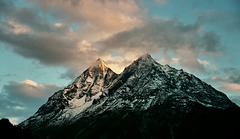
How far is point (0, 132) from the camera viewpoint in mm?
101938

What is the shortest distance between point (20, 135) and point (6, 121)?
28.3ft

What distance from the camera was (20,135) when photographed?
108875 mm

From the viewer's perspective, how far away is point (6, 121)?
4267 inches

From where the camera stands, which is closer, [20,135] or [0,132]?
[0,132]

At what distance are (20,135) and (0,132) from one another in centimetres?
933
